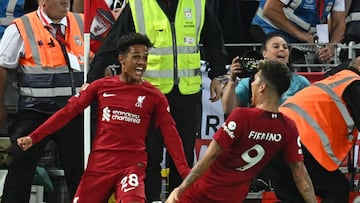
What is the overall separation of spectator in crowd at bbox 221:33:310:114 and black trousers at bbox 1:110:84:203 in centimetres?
135

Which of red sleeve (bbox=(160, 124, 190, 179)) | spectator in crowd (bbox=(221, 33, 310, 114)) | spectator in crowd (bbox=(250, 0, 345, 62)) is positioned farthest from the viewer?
spectator in crowd (bbox=(250, 0, 345, 62))

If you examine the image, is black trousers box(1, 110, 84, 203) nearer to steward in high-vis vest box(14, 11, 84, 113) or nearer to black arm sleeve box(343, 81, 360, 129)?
steward in high-vis vest box(14, 11, 84, 113)

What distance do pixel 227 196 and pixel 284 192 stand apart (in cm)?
107

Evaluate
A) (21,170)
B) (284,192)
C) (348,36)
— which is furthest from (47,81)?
(348,36)

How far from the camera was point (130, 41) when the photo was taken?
28.9 feet

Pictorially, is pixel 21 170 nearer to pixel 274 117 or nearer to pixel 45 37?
pixel 45 37

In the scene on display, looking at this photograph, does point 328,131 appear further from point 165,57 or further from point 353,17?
point 353,17

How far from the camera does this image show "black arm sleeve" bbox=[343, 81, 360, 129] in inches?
346

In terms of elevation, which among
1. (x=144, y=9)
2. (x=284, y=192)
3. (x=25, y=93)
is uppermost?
(x=144, y=9)

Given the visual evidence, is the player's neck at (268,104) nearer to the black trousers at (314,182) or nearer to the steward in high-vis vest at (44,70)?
the black trousers at (314,182)

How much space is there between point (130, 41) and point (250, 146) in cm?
148

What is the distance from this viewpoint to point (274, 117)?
26.2 ft

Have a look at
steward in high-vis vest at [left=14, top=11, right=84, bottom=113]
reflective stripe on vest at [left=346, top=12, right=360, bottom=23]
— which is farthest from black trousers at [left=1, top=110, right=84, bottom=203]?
reflective stripe on vest at [left=346, top=12, right=360, bottom=23]

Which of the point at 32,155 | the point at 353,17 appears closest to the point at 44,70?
the point at 32,155
